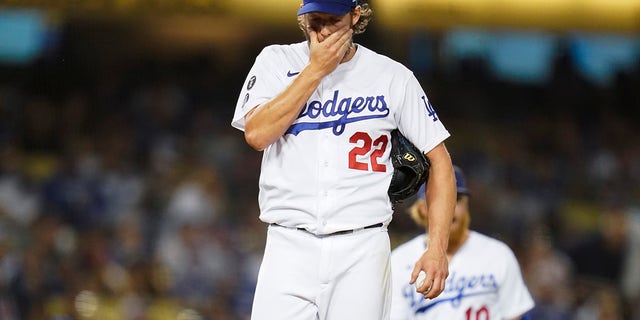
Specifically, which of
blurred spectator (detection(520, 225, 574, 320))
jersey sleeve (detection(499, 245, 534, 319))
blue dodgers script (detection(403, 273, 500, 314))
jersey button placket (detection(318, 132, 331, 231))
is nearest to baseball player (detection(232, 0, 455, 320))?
jersey button placket (detection(318, 132, 331, 231))

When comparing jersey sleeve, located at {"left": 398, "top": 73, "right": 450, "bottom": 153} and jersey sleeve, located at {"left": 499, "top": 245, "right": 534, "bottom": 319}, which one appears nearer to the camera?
jersey sleeve, located at {"left": 398, "top": 73, "right": 450, "bottom": 153}

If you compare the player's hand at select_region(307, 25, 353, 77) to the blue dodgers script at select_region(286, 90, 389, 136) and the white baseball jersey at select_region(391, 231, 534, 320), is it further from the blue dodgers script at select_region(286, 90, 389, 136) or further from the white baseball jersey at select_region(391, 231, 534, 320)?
the white baseball jersey at select_region(391, 231, 534, 320)

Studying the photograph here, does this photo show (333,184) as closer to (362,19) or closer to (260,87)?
(260,87)

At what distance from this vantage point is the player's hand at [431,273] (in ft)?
10.8

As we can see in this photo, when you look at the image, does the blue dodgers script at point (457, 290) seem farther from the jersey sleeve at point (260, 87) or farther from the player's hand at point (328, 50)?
the player's hand at point (328, 50)

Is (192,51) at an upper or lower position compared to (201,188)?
upper

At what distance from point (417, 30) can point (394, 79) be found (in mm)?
8472

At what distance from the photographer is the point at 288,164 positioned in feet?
11.2

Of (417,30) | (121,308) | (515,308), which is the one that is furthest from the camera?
(417,30)

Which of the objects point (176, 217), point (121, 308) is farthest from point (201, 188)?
point (121, 308)

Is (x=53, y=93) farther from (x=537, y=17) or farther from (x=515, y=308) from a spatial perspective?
(x=515, y=308)

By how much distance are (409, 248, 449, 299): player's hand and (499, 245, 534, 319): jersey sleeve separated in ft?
5.30

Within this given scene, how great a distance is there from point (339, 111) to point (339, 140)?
96 mm

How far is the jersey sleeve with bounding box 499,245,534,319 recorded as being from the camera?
4.85 meters
